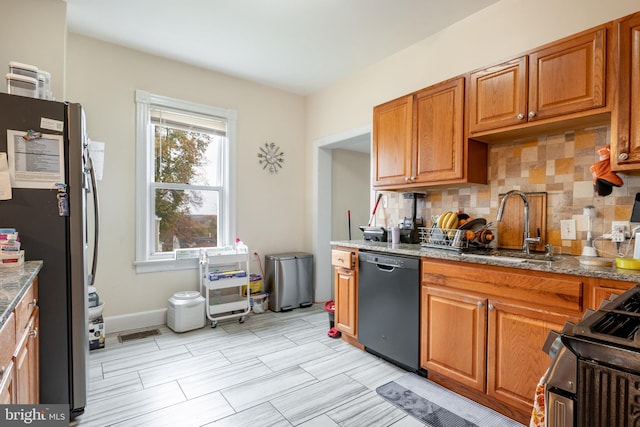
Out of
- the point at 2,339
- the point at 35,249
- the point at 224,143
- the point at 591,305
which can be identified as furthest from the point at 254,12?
the point at 591,305

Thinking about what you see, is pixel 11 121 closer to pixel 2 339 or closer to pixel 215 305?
pixel 2 339

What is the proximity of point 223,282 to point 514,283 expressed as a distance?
2.63 meters

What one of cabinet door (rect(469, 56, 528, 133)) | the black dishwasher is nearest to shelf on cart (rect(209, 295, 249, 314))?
the black dishwasher

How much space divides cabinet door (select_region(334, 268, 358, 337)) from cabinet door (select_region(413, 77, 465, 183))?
41.0 inches

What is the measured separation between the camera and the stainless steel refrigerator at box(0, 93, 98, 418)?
1.59 meters

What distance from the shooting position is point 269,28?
2721 mm

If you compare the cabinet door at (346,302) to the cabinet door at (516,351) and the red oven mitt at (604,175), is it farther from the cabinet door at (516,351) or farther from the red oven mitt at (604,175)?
the red oven mitt at (604,175)

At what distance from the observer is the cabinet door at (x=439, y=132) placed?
2305 millimetres

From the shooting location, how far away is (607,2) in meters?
1.85

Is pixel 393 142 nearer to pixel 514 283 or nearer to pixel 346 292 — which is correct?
pixel 346 292

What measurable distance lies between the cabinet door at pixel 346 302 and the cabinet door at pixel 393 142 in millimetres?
919

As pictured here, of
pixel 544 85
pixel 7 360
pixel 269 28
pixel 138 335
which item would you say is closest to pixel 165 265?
pixel 138 335

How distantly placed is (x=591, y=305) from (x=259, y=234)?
10.6 feet

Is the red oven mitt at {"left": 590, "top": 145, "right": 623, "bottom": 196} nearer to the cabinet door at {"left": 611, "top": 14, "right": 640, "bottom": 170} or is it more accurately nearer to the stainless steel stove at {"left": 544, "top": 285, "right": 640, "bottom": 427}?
the cabinet door at {"left": 611, "top": 14, "right": 640, "bottom": 170}
